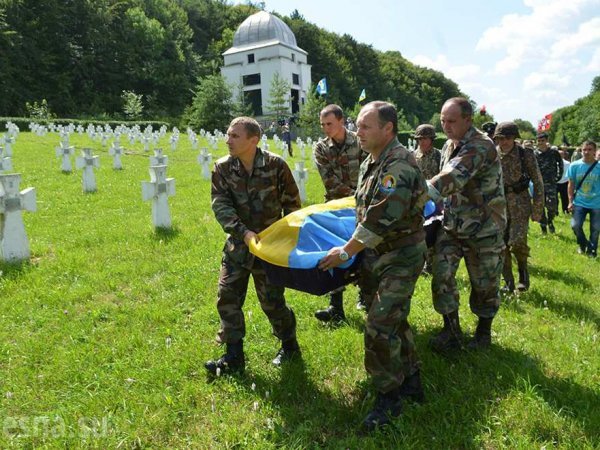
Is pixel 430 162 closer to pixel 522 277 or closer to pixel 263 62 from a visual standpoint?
pixel 522 277

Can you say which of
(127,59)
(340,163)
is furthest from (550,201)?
(127,59)

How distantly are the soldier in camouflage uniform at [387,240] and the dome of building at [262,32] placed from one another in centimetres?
6382

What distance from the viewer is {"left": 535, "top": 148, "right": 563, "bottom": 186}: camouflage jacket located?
10.0 metres

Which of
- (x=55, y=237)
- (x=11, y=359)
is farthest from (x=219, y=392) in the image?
(x=55, y=237)

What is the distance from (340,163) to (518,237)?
268cm

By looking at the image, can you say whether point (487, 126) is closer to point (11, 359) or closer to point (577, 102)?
point (11, 359)

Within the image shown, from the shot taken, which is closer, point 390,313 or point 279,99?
point 390,313

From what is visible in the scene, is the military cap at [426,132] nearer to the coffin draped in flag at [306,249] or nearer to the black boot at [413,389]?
the coffin draped in flag at [306,249]

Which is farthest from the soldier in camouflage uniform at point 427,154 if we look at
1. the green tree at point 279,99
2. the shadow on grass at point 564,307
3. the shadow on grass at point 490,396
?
the green tree at point 279,99

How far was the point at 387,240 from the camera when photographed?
321 cm

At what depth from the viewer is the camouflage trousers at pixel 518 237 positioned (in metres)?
6.09

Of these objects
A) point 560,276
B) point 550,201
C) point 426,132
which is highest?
point 426,132

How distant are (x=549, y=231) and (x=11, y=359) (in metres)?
10.3

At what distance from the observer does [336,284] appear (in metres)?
3.34
